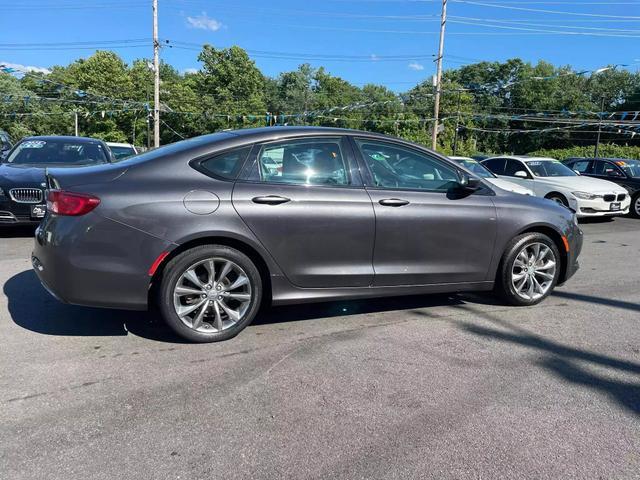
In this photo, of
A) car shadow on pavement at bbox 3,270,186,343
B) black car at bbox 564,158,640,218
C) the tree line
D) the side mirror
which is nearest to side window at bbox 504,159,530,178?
black car at bbox 564,158,640,218

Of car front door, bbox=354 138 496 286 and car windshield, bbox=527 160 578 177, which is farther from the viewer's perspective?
car windshield, bbox=527 160 578 177

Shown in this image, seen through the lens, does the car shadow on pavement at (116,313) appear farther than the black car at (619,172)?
No

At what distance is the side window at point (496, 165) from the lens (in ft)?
44.9

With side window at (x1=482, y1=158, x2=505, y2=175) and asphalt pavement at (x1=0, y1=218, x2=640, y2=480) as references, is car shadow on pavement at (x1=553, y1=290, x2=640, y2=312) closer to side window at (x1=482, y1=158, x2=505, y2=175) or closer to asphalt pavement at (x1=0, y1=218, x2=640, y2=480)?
asphalt pavement at (x1=0, y1=218, x2=640, y2=480)

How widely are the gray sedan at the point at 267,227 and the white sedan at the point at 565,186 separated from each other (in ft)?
26.2

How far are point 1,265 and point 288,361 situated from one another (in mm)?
4493

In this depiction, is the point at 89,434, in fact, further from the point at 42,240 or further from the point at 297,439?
the point at 42,240

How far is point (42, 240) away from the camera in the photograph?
3.81 m

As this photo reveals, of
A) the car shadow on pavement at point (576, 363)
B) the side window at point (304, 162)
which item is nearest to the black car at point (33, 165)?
the side window at point (304, 162)

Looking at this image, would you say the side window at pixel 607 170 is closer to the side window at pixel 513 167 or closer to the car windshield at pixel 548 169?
the car windshield at pixel 548 169

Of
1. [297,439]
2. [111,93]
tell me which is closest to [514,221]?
[297,439]

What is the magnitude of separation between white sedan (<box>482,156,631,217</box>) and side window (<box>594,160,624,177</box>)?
1595 millimetres

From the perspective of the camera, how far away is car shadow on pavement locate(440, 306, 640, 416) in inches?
129

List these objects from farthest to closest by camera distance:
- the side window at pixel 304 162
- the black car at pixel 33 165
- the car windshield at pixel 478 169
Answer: the car windshield at pixel 478 169 < the black car at pixel 33 165 < the side window at pixel 304 162
